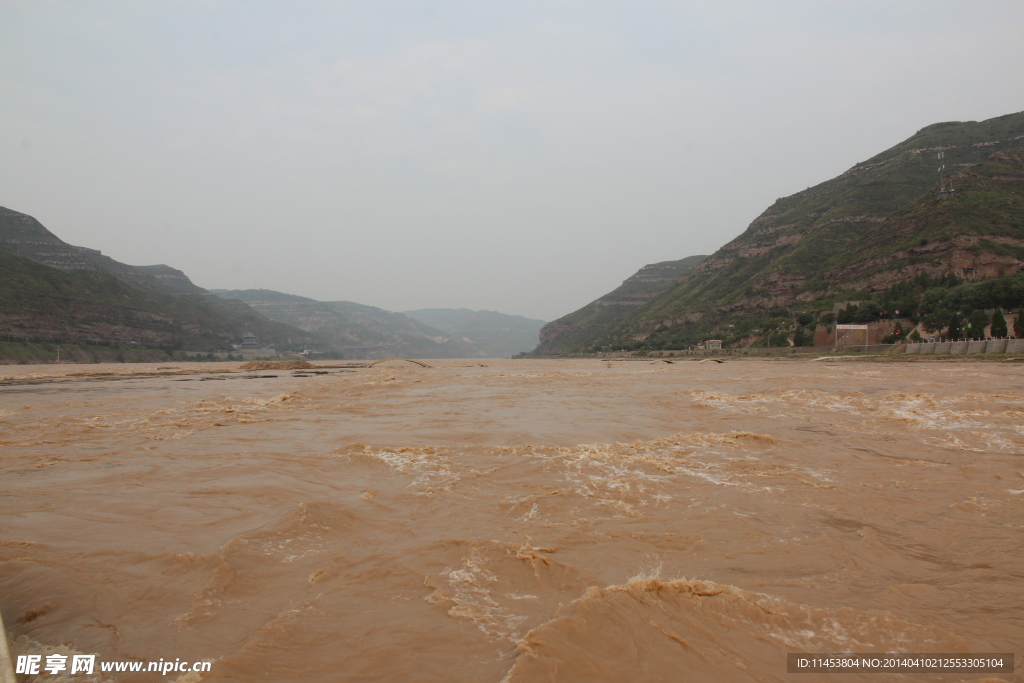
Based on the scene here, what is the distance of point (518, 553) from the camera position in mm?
4531

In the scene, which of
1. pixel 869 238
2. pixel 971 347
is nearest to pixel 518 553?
pixel 971 347

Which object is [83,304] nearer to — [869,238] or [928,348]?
[928,348]

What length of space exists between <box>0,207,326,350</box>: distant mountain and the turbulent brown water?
317 feet

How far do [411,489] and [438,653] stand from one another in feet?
12.4

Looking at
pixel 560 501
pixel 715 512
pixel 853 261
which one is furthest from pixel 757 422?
pixel 853 261

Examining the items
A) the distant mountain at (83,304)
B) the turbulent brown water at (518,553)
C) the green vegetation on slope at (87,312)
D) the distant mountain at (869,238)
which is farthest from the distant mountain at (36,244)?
the turbulent brown water at (518,553)

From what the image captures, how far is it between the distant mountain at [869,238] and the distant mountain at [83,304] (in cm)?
11243

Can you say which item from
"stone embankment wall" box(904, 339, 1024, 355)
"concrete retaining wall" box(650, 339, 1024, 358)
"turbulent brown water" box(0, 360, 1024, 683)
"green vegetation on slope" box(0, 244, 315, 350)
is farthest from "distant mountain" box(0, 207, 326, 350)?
"stone embankment wall" box(904, 339, 1024, 355)

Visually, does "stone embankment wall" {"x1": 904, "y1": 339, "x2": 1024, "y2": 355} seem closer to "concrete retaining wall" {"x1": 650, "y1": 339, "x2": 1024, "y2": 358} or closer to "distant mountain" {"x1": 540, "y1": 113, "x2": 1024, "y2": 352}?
"concrete retaining wall" {"x1": 650, "y1": 339, "x2": 1024, "y2": 358}

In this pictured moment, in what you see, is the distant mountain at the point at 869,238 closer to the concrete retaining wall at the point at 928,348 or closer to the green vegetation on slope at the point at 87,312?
the concrete retaining wall at the point at 928,348

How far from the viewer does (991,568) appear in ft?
13.7

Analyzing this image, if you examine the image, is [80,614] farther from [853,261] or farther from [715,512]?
[853,261]

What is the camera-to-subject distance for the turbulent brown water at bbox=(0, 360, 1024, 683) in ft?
10.4

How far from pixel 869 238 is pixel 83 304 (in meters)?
145
